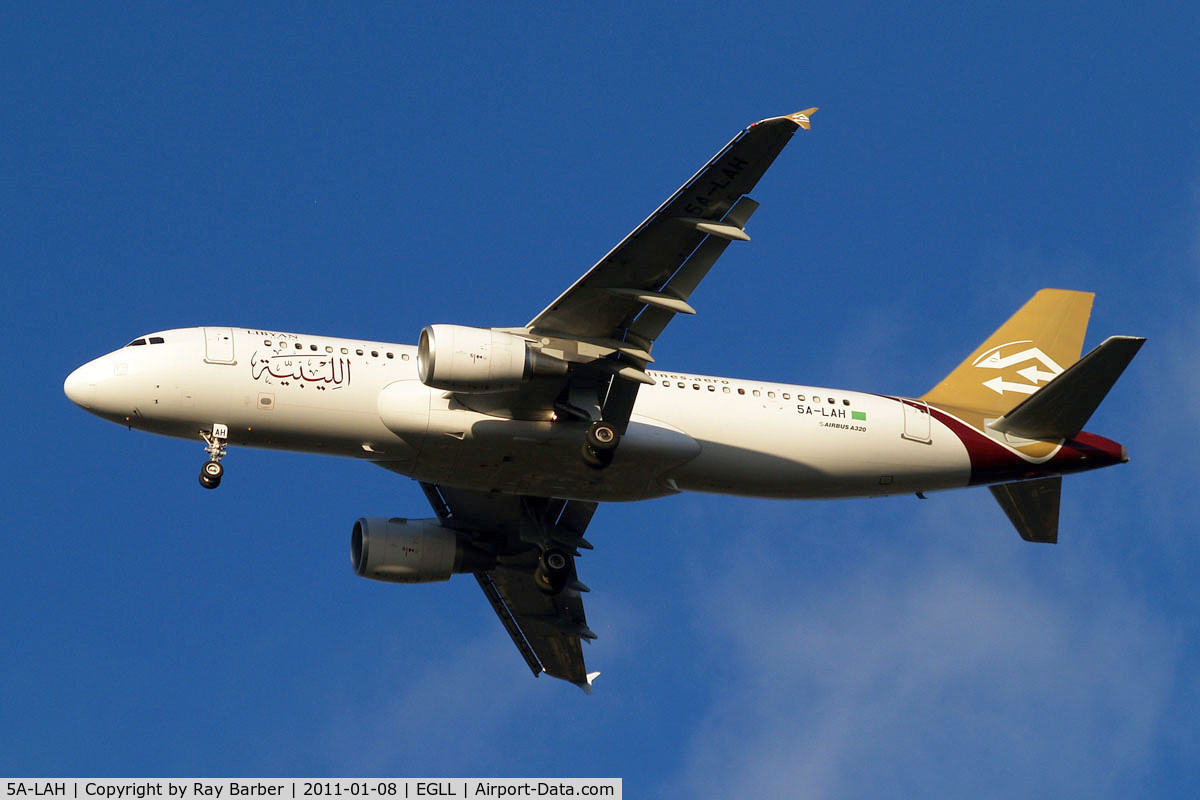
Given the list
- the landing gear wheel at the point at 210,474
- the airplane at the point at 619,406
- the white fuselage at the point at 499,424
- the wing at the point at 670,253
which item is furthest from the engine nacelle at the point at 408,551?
the wing at the point at 670,253

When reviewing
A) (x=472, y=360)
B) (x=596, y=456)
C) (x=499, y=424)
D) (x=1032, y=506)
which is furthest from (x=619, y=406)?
(x=1032, y=506)

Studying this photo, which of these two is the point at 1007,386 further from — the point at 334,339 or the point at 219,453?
the point at 219,453

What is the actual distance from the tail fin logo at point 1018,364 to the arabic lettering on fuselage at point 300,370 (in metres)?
18.5

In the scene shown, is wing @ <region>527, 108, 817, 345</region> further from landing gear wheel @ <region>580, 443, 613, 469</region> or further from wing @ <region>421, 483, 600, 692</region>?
wing @ <region>421, 483, 600, 692</region>

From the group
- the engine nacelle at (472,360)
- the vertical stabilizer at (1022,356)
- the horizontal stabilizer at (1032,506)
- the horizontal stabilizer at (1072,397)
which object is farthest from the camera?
the vertical stabilizer at (1022,356)

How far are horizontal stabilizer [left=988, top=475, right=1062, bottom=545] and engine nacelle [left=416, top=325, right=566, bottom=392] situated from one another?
15003 mm

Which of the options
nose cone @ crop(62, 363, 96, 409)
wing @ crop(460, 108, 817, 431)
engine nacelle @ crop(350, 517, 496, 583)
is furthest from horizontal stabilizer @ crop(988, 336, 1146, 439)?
nose cone @ crop(62, 363, 96, 409)

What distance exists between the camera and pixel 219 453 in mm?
39875

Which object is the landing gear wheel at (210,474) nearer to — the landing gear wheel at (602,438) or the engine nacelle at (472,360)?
the engine nacelle at (472,360)

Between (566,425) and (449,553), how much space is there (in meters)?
8.99

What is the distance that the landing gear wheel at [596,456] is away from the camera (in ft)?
132

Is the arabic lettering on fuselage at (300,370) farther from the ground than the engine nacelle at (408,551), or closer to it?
farther from the ground

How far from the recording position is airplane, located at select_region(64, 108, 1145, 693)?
38.4m

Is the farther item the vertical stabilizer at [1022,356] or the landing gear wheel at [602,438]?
the vertical stabilizer at [1022,356]
